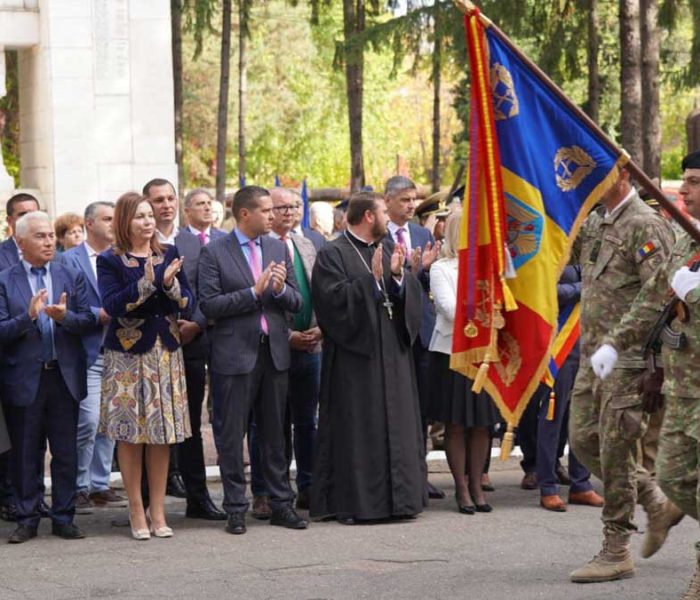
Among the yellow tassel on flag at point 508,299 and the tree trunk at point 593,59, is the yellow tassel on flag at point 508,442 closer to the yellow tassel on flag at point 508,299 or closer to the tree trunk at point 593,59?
the yellow tassel on flag at point 508,299

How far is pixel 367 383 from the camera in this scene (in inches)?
392

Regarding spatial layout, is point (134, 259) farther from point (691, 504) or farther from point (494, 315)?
point (691, 504)

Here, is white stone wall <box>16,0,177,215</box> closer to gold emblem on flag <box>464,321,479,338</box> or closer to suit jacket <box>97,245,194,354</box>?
suit jacket <box>97,245,194,354</box>

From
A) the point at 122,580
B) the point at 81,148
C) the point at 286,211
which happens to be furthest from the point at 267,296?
the point at 81,148

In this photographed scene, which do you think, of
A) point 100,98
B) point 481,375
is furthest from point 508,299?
point 100,98

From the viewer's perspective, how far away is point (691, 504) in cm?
703

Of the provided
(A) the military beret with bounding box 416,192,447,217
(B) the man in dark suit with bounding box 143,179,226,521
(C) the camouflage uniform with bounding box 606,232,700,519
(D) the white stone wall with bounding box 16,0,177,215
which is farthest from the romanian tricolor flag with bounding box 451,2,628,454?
(D) the white stone wall with bounding box 16,0,177,215

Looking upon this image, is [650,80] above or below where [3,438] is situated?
above

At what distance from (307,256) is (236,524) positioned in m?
2.17

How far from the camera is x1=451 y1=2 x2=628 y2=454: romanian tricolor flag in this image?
25.0 feet

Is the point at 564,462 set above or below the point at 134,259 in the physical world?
below

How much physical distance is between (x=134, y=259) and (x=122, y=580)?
7.17 ft

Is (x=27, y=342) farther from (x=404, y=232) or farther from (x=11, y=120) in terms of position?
(x=11, y=120)

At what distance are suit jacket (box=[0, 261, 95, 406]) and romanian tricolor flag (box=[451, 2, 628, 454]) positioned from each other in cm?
275
